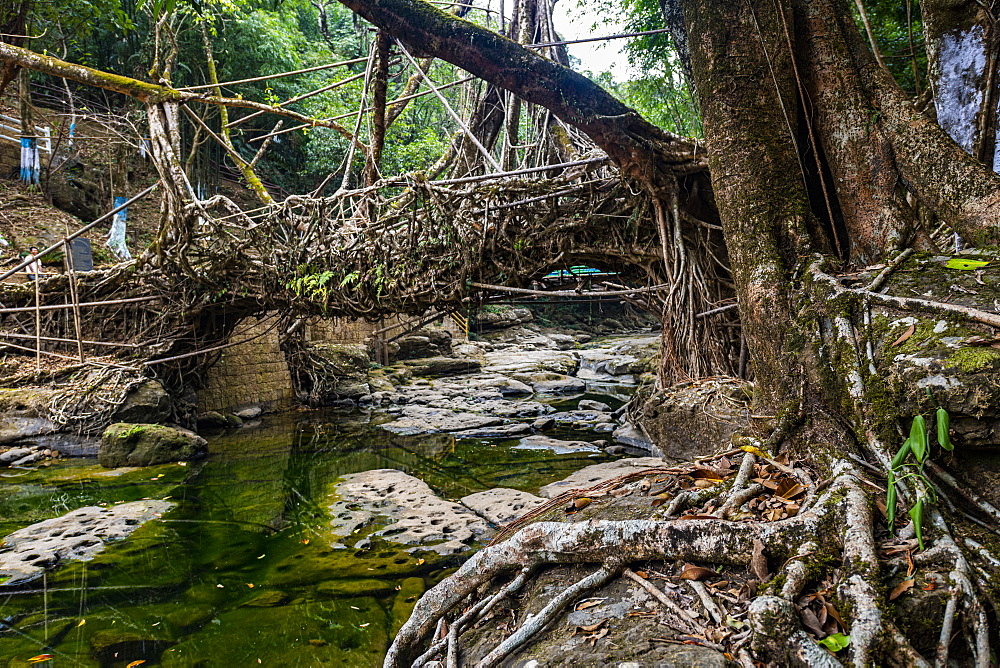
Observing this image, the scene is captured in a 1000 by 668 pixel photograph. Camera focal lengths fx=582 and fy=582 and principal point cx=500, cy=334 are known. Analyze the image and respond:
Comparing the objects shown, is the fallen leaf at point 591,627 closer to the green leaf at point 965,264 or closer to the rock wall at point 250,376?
the green leaf at point 965,264

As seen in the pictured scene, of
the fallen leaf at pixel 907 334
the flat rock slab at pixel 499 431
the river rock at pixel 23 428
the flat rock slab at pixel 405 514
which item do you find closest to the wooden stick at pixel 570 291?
the flat rock slab at pixel 405 514

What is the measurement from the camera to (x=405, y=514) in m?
4.52

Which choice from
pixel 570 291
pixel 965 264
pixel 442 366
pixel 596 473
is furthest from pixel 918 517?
pixel 442 366

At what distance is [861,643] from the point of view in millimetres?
1485

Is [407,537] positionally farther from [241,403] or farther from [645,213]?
[241,403]

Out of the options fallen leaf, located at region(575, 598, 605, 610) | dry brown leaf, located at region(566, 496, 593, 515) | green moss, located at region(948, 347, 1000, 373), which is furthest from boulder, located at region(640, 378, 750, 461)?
fallen leaf, located at region(575, 598, 605, 610)

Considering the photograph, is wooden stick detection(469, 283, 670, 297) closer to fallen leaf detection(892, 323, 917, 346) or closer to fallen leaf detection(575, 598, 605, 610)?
fallen leaf detection(892, 323, 917, 346)

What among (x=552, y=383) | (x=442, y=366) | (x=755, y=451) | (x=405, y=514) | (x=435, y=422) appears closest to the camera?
(x=755, y=451)

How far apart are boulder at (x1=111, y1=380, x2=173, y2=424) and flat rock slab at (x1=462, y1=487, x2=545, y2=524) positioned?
4.89 meters

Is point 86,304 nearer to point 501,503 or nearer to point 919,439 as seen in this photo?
point 501,503

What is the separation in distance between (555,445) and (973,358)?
17.4 ft

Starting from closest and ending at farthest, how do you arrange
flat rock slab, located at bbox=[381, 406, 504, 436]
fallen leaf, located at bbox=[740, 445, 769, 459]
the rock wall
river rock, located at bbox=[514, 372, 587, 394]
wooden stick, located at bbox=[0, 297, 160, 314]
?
fallen leaf, located at bbox=[740, 445, 769, 459] → wooden stick, located at bbox=[0, 297, 160, 314] → flat rock slab, located at bbox=[381, 406, 504, 436] → the rock wall → river rock, located at bbox=[514, 372, 587, 394]

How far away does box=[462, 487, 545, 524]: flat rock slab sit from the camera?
13.9 ft

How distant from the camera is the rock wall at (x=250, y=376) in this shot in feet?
30.5
